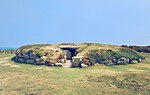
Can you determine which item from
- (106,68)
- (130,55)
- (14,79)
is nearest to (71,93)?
(14,79)

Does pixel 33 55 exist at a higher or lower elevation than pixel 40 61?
higher

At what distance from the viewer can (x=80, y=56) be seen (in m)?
82.1

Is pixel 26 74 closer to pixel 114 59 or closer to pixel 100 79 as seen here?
pixel 100 79

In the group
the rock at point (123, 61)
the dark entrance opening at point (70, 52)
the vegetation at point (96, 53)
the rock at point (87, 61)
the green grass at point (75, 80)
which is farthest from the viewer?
the dark entrance opening at point (70, 52)

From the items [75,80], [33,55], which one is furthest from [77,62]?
[75,80]

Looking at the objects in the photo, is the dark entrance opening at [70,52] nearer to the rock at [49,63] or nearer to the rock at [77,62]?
the rock at [49,63]

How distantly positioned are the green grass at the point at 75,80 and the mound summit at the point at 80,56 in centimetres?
363

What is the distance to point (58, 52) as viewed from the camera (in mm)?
87438

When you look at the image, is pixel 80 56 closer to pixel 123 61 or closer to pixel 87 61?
pixel 87 61

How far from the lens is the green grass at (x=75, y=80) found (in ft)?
176

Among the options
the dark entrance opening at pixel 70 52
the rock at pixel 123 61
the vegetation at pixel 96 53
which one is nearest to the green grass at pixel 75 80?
the rock at pixel 123 61

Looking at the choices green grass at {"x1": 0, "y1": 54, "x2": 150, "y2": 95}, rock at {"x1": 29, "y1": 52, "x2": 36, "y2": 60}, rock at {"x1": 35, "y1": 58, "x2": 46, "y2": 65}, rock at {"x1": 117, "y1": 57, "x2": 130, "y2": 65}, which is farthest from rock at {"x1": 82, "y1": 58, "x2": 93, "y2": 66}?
rock at {"x1": 29, "y1": 52, "x2": 36, "y2": 60}

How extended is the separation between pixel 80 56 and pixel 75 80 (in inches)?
811

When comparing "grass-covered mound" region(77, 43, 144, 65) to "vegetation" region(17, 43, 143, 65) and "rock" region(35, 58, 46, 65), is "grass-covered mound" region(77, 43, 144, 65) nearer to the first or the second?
"vegetation" region(17, 43, 143, 65)
